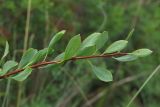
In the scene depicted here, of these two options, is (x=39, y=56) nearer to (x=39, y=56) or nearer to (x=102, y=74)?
(x=39, y=56)

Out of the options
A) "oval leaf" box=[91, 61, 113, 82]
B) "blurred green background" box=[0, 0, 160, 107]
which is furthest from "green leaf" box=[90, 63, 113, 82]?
"blurred green background" box=[0, 0, 160, 107]

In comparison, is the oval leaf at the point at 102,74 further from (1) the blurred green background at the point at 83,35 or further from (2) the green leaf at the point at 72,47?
(1) the blurred green background at the point at 83,35

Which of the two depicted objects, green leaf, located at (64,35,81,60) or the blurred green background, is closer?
green leaf, located at (64,35,81,60)

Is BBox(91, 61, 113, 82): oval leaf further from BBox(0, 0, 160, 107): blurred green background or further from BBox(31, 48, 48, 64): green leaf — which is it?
BBox(0, 0, 160, 107): blurred green background

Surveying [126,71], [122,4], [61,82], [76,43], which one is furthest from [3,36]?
[76,43]

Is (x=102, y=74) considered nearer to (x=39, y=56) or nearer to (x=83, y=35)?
(x=39, y=56)

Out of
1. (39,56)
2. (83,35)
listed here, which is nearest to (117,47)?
(39,56)

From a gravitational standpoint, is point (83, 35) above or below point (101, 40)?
below

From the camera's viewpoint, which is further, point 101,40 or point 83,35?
point 83,35
